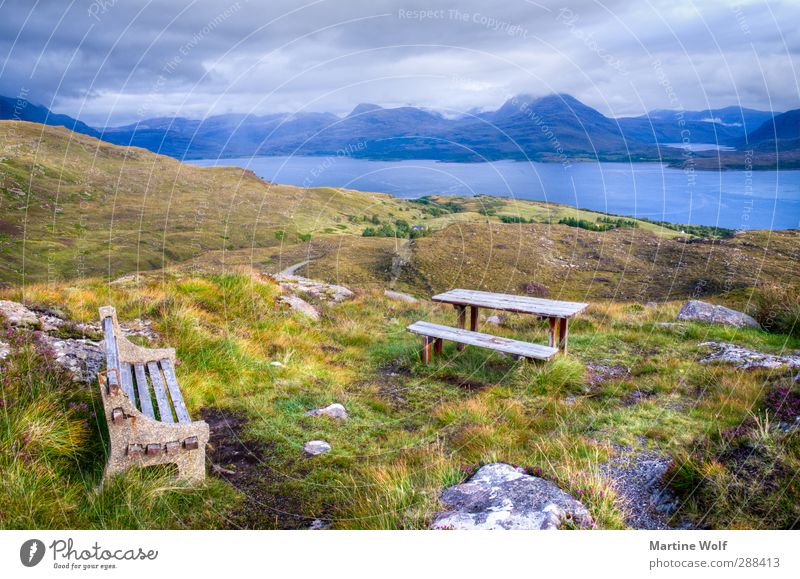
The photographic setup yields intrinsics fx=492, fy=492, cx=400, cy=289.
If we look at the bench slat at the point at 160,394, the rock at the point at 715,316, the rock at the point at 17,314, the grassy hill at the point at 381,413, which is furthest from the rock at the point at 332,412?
the rock at the point at 715,316

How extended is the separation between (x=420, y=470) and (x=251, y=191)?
77.7 meters

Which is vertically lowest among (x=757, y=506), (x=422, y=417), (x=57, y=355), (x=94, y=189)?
(x=422, y=417)

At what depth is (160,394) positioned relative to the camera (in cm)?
555

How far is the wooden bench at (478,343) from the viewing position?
26.1ft

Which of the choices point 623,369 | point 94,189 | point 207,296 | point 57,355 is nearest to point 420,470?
point 57,355

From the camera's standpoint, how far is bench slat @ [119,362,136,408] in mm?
5395

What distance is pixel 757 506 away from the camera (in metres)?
3.71

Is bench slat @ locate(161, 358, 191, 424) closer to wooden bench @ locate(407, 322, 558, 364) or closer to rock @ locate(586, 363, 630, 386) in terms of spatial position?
wooden bench @ locate(407, 322, 558, 364)

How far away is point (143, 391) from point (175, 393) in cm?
33

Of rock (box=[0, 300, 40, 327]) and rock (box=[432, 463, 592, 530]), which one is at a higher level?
rock (box=[0, 300, 40, 327])

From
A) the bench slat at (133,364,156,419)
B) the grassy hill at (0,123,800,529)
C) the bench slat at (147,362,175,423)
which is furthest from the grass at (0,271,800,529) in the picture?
the bench slat at (147,362,175,423)

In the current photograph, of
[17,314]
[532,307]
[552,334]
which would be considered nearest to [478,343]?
[532,307]

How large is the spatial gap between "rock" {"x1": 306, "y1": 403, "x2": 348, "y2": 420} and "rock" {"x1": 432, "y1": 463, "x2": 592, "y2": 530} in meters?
2.82

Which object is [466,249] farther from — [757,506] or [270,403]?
[757,506]
